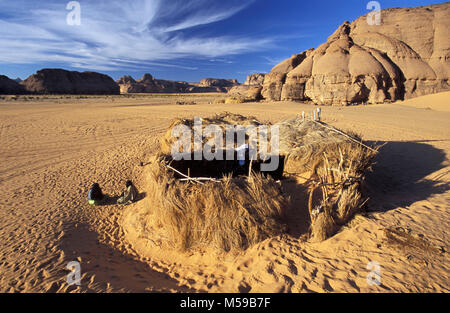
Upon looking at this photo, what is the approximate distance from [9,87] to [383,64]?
88985 millimetres

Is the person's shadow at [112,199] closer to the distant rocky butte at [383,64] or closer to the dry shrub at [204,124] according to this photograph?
the dry shrub at [204,124]

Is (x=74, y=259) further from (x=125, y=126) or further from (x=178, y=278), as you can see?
(x=125, y=126)

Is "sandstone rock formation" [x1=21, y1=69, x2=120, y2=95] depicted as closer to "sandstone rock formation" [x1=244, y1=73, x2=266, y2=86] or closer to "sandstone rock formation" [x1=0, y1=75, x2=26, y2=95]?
"sandstone rock formation" [x1=0, y1=75, x2=26, y2=95]

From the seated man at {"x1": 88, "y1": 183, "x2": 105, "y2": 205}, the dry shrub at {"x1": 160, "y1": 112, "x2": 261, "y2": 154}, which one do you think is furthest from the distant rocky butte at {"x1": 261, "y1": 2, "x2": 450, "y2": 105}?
the seated man at {"x1": 88, "y1": 183, "x2": 105, "y2": 205}

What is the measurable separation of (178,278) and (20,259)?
7.23ft

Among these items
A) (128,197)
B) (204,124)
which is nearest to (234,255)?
(128,197)

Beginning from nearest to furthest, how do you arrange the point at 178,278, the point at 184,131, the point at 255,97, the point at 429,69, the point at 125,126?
the point at 178,278 → the point at 184,131 → the point at 125,126 → the point at 429,69 → the point at 255,97

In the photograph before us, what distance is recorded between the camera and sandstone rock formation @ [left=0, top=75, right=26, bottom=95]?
5694 cm

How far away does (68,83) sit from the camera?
7188 cm

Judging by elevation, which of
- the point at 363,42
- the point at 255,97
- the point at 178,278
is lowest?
the point at 178,278

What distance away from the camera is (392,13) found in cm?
2892

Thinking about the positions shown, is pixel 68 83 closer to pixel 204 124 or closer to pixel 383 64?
pixel 204 124

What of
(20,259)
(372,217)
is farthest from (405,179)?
(20,259)

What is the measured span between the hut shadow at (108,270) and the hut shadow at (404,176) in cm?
342
